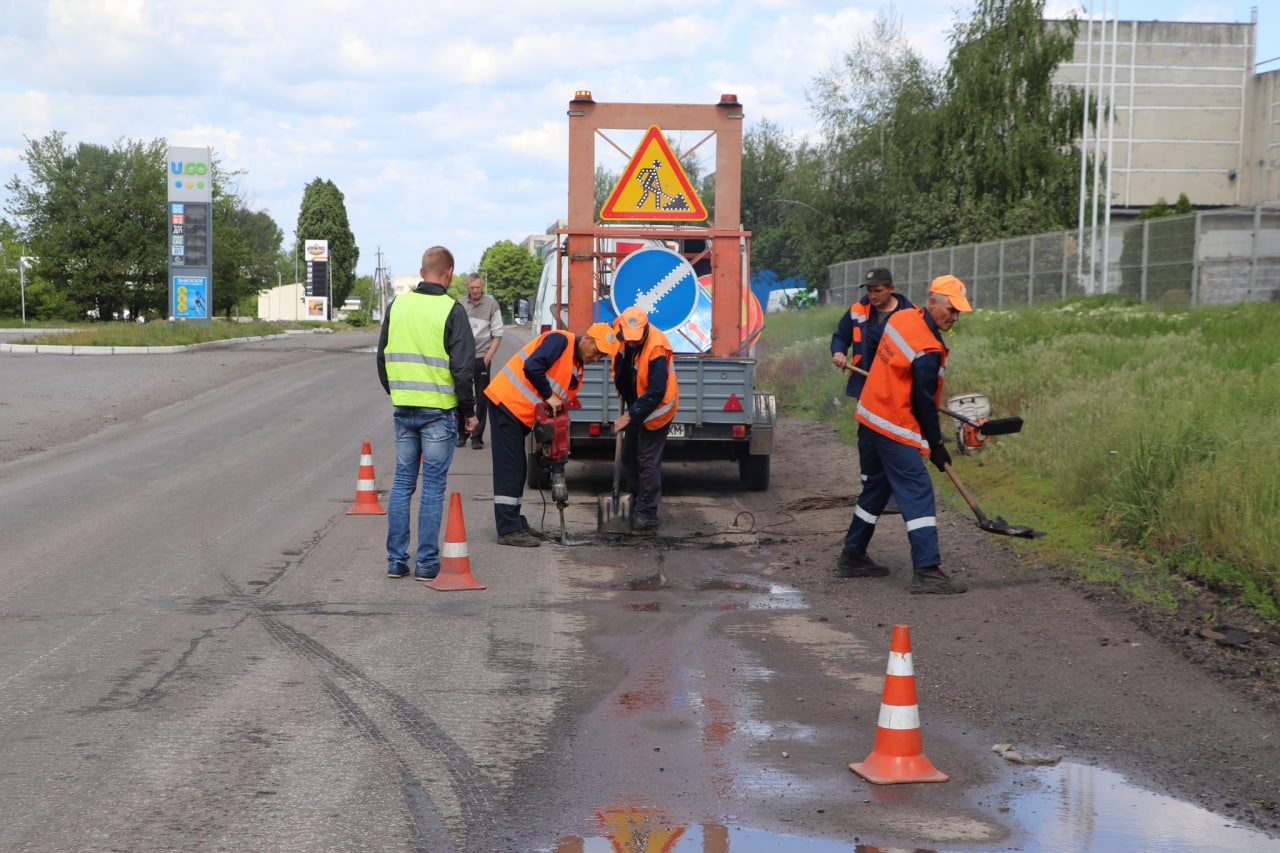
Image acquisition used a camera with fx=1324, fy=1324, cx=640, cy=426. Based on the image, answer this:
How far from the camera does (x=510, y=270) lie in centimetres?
14575

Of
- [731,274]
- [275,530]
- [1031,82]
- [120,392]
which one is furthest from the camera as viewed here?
[1031,82]

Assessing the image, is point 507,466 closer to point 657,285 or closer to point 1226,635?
point 657,285

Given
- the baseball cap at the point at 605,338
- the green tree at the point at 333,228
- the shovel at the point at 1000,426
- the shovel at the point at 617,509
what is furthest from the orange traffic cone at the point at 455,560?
the green tree at the point at 333,228

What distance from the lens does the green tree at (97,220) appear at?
178 ft

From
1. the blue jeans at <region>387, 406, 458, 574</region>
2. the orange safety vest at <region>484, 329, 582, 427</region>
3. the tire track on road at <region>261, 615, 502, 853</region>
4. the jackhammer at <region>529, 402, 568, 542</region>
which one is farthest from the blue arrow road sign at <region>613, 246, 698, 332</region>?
the tire track on road at <region>261, 615, 502, 853</region>

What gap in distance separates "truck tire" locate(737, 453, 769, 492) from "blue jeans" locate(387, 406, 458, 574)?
454cm

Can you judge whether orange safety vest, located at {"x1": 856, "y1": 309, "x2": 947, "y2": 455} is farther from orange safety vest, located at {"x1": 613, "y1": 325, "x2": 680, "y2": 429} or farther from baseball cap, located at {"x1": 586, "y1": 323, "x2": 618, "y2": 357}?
baseball cap, located at {"x1": 586, "y1": 323, "x2": 618, "y2": 357}

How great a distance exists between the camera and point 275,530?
9.53 meters

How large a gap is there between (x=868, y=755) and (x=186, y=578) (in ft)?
15.2

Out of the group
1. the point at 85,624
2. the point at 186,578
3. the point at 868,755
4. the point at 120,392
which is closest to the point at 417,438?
the point at 186,578

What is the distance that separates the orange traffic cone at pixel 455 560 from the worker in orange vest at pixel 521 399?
4.57ft

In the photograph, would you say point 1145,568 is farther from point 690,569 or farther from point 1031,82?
point 1031,82

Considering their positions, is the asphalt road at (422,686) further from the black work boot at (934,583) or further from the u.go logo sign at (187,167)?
the u.go logo sign at (187,167)

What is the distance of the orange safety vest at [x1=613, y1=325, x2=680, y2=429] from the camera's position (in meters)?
9.75
